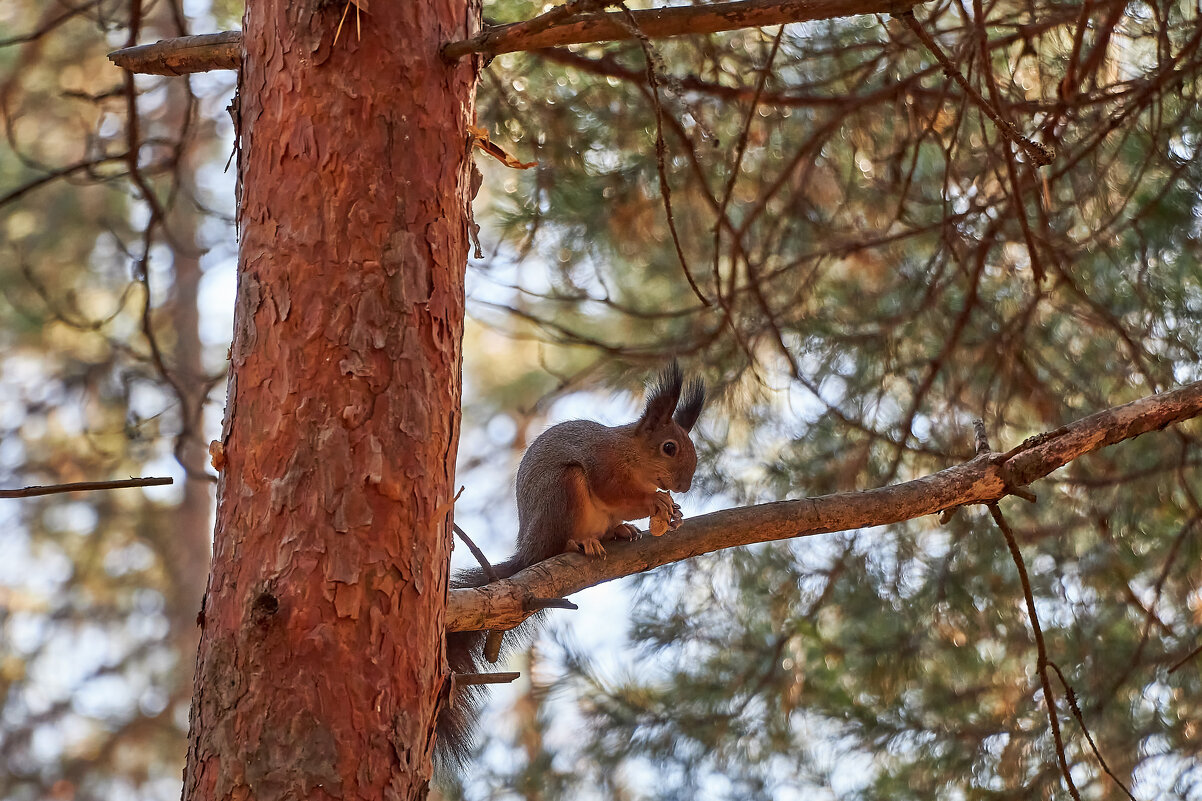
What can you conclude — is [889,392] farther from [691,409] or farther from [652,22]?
[652,22]

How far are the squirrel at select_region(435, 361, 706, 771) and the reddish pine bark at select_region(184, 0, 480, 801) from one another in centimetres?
90

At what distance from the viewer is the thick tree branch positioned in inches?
71.9

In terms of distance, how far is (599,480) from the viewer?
2.70 metres

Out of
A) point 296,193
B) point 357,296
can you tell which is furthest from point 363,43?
point 357,296

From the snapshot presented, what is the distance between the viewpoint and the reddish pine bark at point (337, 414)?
126cm

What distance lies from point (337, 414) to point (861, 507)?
0.89m

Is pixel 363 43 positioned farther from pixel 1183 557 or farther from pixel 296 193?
pixel 1183 557

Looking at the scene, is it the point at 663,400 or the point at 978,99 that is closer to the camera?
the point at 978,99

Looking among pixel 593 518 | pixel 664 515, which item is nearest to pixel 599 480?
pixel 593 518

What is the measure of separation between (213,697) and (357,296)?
1.63 feet

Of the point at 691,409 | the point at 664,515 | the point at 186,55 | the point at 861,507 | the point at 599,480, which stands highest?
the point at 691,409

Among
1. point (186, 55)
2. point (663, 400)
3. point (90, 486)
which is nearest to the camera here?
point (90, 486)

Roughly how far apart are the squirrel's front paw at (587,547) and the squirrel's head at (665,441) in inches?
14.5

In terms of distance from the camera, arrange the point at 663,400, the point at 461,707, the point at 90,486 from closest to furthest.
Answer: the point at 90,486 → the point at 461,707 → the point at 663,400
